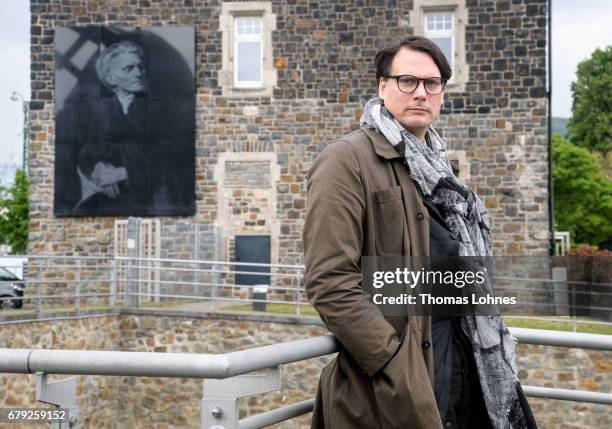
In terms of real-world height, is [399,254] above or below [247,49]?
below

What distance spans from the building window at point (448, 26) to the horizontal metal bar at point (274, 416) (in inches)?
560

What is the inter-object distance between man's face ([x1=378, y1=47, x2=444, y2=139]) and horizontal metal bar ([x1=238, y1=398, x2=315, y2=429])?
3.48ft

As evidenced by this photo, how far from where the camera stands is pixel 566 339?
3209 millimetres

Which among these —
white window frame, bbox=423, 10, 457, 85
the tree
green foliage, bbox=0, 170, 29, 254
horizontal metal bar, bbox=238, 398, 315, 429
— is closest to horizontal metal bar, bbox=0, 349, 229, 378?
horizontal metal bar, bbox=238, 398, 315, 429

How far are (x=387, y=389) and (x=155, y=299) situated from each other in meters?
14.1

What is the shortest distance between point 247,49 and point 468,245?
48.3 feet

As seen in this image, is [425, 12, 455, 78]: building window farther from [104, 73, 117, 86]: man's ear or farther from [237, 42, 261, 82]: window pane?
[104, 73, 117, 86]: man's ear

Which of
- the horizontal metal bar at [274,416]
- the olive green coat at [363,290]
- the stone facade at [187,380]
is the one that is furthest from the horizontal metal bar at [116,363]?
the stone facade at [187,380]

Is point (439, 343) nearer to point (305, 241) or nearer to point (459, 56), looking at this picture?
point (305, 241)

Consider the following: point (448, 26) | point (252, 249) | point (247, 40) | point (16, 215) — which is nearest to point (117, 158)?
point (252, 249)

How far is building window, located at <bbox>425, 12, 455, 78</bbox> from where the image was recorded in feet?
54.7

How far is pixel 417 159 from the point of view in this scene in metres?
2.77

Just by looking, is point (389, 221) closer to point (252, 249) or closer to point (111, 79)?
point (252, 249)

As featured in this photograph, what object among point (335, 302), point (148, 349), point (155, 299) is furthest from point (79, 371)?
point (155, 299)
